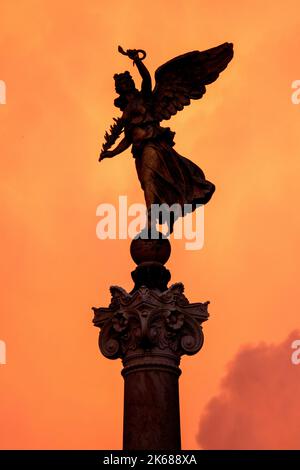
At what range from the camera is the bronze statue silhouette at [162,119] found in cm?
2359

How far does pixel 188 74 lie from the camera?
25.0 meters

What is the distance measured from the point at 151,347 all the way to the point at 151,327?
0.42 metres

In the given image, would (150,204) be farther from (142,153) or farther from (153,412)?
(153,412)

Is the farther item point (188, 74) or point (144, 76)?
point (188, 74)

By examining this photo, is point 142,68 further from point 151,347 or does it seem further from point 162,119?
point 151,347

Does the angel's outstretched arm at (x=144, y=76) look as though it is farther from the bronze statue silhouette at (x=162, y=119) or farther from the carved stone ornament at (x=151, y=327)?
the carved stone ornament at (x=151, y=327)

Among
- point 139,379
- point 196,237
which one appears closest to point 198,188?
point 196,237

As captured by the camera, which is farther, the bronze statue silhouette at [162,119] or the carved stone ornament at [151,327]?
the bronze statue silhouette at [162,119]

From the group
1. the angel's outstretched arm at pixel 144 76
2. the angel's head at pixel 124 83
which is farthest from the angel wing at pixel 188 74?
the angel's head at pixel 124 83

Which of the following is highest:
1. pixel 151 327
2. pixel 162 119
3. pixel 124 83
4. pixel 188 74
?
pixel 188 74

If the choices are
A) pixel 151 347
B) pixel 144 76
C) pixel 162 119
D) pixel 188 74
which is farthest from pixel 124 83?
pixel 151 347

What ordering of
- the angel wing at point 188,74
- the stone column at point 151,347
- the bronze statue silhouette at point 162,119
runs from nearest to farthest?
the stone column at point 151,347, the bronze statue silhouette at point 162,119, the angel wing at point 188,74

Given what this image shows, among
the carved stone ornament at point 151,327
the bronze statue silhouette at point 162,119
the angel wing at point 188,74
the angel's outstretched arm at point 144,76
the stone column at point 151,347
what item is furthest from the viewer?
the angel wing at point 188,74

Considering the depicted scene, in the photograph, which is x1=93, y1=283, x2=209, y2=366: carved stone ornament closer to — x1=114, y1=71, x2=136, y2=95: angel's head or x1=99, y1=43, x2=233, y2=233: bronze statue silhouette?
x1=99, y1=43, x2=233, y2=233: bronze statue silhouette
